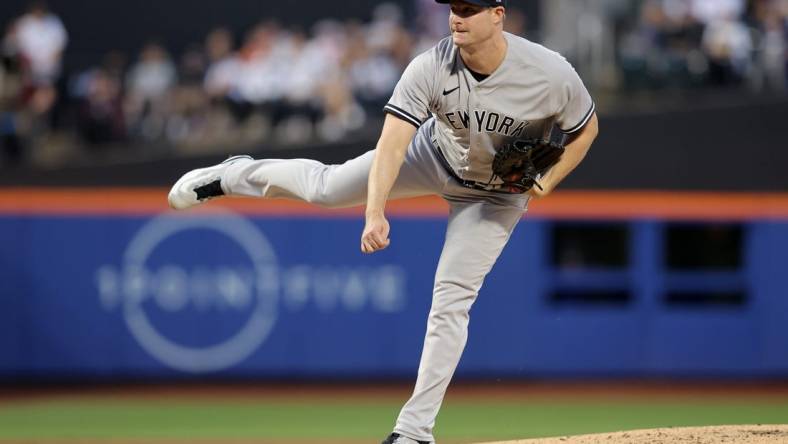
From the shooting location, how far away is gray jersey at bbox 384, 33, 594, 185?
5.13 metres

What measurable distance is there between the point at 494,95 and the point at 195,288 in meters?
6.48

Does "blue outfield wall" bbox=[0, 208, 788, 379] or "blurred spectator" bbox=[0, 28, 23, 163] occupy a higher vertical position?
"blurred spectator" bbox=[0, 28, 23, 163]

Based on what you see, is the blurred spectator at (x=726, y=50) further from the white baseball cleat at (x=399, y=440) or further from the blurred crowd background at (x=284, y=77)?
the white baseball cleat at (x=399, y=440)

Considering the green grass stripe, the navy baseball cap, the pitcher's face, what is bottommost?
the green grass stripe

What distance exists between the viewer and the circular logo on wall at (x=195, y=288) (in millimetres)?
11086

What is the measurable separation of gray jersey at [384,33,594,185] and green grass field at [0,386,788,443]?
12.5ft

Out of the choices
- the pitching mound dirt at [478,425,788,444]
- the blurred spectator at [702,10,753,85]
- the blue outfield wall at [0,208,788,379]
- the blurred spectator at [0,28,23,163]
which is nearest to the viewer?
the pitching mound dirt at [478,425,788,444]

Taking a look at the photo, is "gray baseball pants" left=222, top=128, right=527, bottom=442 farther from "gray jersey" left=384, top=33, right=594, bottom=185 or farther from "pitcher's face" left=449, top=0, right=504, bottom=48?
"pitcher's face" left=449, top=0, right=504, bottom=48

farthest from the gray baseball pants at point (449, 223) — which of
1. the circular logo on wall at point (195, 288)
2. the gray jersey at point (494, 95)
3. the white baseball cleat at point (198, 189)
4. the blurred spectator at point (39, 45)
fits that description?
the blurred spectator at point (39, 45)

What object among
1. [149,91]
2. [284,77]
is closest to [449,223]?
[284,77]

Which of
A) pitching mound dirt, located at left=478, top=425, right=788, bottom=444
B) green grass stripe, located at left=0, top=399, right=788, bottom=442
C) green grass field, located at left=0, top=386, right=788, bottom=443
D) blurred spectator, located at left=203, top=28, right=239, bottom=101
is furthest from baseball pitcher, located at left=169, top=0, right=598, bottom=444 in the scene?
blurred spectator, located at left=203, top=28, right=239, bottom=101

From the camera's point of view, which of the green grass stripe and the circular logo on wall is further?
the circular logo on wall

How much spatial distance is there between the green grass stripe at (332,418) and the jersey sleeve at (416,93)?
4.18 meters

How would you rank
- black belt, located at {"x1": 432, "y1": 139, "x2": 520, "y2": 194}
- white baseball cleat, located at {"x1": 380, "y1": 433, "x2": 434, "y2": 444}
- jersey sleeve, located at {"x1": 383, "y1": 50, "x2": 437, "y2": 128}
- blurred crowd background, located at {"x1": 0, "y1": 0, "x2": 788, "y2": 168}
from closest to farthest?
jersey sleeve, located at {"x1": 383, "y1": 50, "x2": 437, "y2": 128} < white baseball cleat, located at {"x1": 380, "y1": 433, "x2": 434, "y2": 444} < black belt, located at {"x1": 432, "y1": 139, "x2": 520, "y2": 194} < blurred crowd background, located at {"x1": 0, "y1": 0, "x2": 788, "y2": 168}
